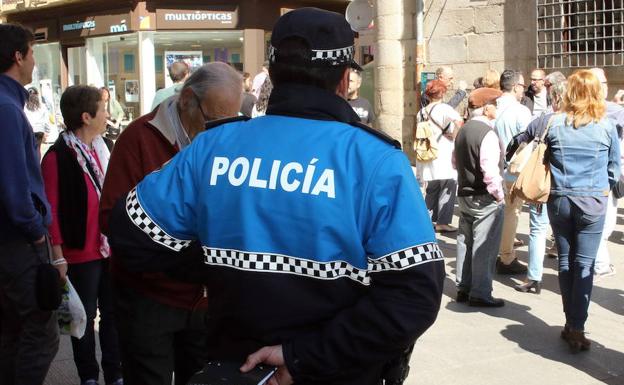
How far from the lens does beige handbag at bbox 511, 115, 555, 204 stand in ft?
18.2

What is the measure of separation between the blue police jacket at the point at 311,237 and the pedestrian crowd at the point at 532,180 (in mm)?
3705

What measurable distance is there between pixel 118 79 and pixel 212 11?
336 centimetres

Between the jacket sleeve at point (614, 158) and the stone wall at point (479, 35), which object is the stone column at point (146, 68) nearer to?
the stone wall at point (479, 35)

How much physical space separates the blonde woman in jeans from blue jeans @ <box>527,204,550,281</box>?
50.4 inches

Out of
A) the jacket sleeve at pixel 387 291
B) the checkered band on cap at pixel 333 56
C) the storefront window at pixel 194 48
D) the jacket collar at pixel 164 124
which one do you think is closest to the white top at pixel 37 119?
the jacket collar at pixel 164 124

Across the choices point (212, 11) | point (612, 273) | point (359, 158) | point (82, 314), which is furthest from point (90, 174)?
point (212, 11)

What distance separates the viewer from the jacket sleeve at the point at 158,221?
6.98 ft

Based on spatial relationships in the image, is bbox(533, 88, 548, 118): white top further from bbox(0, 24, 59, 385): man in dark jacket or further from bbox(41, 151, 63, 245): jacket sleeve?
bbox(0, 24, 59, 385): man in dark jacket

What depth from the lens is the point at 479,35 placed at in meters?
13.8

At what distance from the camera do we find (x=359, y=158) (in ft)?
6.37

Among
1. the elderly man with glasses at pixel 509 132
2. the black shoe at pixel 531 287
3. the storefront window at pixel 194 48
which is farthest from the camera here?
the storefront window at pixel 194 48

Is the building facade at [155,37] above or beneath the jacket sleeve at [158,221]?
above

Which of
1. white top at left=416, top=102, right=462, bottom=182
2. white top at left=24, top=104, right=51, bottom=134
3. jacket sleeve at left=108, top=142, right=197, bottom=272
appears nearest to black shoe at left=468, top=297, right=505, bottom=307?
white top at left=416, top=102, right=462, bottom=182

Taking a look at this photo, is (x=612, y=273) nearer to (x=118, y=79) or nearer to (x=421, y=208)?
(x=421, y=208)
